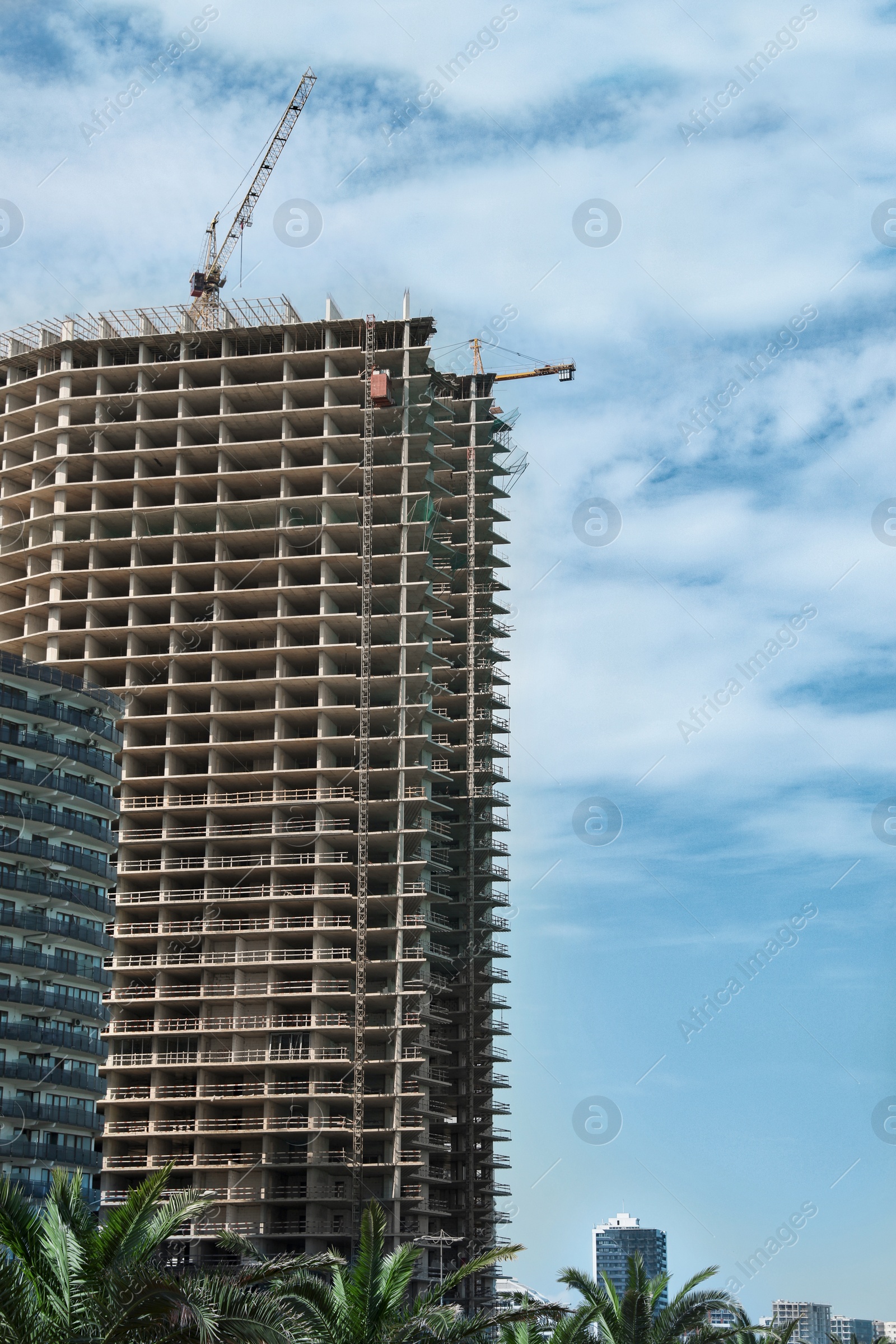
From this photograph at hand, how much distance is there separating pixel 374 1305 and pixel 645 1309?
11.9 metres

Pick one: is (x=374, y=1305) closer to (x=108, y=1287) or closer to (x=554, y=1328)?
(x=108, y=1287)

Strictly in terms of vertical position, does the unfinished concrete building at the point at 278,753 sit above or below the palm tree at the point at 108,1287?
above

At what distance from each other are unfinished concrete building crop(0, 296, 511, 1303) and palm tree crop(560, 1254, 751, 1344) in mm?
→ 68932

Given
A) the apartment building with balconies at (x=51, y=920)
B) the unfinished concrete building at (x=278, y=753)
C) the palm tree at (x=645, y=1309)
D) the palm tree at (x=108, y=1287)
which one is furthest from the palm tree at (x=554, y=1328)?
the unfinished concrete building at (x=278, y=753)

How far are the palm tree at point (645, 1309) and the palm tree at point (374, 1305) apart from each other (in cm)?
484

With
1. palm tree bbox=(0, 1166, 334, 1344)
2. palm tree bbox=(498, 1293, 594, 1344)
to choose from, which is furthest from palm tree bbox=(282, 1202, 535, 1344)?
palm tree bbox=(0, 1166, 334, 1344)

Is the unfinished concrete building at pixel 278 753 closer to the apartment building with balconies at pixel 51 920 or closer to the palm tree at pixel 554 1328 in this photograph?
the apartment building with balconies at pixel 51 920

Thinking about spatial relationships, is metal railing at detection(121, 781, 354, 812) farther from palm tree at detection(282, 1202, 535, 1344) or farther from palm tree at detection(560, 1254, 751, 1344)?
palm tree at detection(282, 1202, 535, 1344)

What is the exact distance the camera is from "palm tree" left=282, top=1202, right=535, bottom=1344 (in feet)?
121

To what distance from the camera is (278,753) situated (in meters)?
130

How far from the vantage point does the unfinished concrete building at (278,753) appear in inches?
4820

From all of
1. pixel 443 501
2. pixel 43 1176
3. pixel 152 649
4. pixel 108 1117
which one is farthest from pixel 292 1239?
pixel 443 501

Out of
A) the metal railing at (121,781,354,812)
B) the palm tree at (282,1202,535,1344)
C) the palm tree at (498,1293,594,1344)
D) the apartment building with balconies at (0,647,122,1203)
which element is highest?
the metal railing at (121,781,354,812)

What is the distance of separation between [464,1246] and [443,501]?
70.9 m
